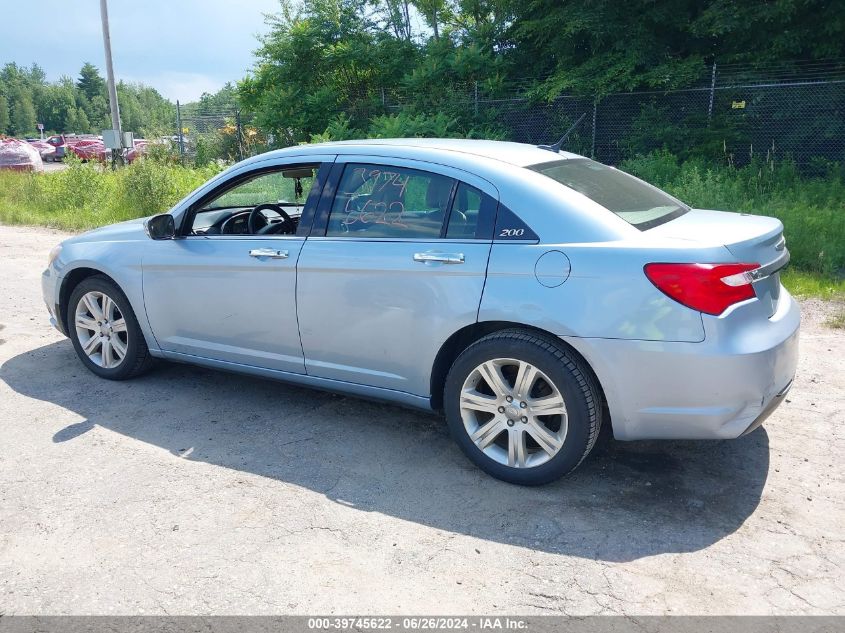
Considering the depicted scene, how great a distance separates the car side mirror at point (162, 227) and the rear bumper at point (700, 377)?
2.77 m

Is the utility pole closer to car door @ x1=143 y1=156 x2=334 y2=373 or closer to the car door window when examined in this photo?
car door @ x1=143 y1=156 x2=334 y2=373

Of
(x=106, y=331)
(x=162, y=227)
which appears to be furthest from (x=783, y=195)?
(x=106, y=331)

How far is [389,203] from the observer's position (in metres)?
4.07

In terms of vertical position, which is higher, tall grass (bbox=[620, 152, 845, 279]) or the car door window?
the car door window

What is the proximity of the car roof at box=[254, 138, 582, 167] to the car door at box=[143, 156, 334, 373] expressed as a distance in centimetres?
15

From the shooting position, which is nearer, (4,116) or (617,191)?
(617,191)

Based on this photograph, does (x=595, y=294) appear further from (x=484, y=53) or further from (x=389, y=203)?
(x=484, y=53)

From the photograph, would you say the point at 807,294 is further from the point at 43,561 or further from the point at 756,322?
the point at 43,561

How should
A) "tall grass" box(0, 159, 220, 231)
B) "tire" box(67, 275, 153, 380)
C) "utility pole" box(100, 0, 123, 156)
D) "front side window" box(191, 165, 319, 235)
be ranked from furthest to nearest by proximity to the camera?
"utility pole" box(100, 0, 123, 156) < "tall grass" box(0, 159, 220, 231) < "tire" box(67, 275, 153, 380) < "front side window" box(191, 165, 319, 235)

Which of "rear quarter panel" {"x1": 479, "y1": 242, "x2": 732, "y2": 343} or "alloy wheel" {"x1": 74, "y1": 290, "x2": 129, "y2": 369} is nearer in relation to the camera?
"rear quarter panel" {"x1": 479, "y1": 242, "x2": 732, "y2": 343}

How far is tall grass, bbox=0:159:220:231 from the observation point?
13.5 metres

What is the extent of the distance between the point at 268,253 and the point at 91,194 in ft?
40.5

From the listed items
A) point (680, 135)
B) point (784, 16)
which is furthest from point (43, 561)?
point (784, 16)

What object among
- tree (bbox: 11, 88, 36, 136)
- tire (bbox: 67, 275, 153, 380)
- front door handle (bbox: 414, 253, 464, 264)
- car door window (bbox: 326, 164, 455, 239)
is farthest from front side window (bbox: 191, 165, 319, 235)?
tree (bbox: 11, 88, 36, 136)
